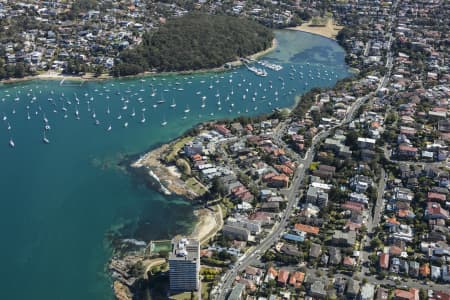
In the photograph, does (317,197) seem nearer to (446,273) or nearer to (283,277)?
(283,277)

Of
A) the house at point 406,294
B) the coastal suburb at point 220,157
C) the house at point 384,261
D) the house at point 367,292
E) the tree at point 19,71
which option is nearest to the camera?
the house at point 406,294

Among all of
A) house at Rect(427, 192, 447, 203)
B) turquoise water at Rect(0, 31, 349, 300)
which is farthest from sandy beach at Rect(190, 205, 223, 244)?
house at Rect(427, 192, 447, 203)

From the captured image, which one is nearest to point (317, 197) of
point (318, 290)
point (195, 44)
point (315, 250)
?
point (315, 250)

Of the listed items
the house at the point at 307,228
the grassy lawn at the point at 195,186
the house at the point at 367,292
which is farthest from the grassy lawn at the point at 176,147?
the house at the point at 367,292

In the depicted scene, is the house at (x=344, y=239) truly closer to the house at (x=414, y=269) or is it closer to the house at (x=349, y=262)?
the house at (x=349, y=262)

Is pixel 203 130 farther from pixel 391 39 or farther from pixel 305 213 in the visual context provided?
pixel 391 39

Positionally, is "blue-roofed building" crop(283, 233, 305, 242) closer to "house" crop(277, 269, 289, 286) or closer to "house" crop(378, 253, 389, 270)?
"house" crop(277, 269, 289, 286)
